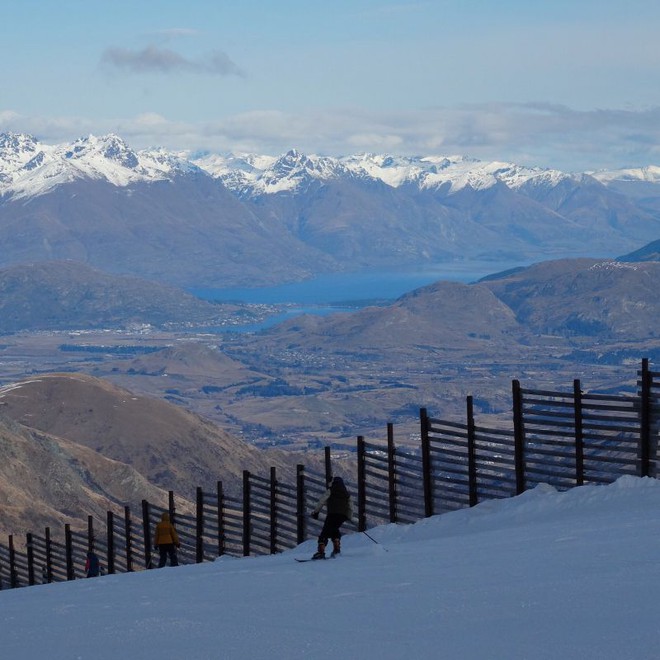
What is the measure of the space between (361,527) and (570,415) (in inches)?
188

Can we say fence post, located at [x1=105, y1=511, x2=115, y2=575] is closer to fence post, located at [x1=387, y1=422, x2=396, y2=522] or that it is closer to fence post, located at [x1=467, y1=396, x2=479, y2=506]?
fence post, located at [x1=387, y1=422, x2=396, y2=522]

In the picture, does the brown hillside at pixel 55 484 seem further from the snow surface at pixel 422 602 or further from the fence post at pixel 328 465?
the snow surface at pixel 422 602

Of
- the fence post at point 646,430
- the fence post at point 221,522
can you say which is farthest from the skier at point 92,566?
the fence post at point 646,430

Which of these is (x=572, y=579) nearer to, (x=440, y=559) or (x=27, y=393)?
(x=440, y=559)

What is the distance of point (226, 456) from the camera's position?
4272 inches

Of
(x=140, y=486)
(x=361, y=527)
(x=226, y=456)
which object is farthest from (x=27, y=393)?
(x=361, y=527)

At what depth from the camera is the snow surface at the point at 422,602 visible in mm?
10680

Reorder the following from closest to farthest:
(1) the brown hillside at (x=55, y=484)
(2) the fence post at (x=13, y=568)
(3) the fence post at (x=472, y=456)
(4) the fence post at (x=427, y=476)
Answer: (3) the fence post at (x=472, y=456) < (4) the fence post at (x=427, y=476) < (2) the fence post at (x=13, y=568) < (1) the brown hillside at (x=55, y=484)

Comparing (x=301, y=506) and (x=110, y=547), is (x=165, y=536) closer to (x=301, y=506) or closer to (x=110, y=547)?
(x=301, y=506)

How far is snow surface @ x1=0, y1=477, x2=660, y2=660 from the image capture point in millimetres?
10680

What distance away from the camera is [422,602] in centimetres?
1249

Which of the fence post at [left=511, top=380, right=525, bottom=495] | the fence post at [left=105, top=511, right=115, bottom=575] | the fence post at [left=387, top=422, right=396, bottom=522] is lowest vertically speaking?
the fence post at [left=105, top=511, right=115, bottom=575]

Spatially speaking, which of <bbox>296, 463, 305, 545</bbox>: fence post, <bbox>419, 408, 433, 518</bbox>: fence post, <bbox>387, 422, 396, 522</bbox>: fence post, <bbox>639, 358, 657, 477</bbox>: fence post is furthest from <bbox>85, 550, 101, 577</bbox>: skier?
<bbox>639, 358, 657, 477</bbox>: fence post

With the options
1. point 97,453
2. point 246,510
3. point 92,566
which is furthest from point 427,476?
point 97,453
